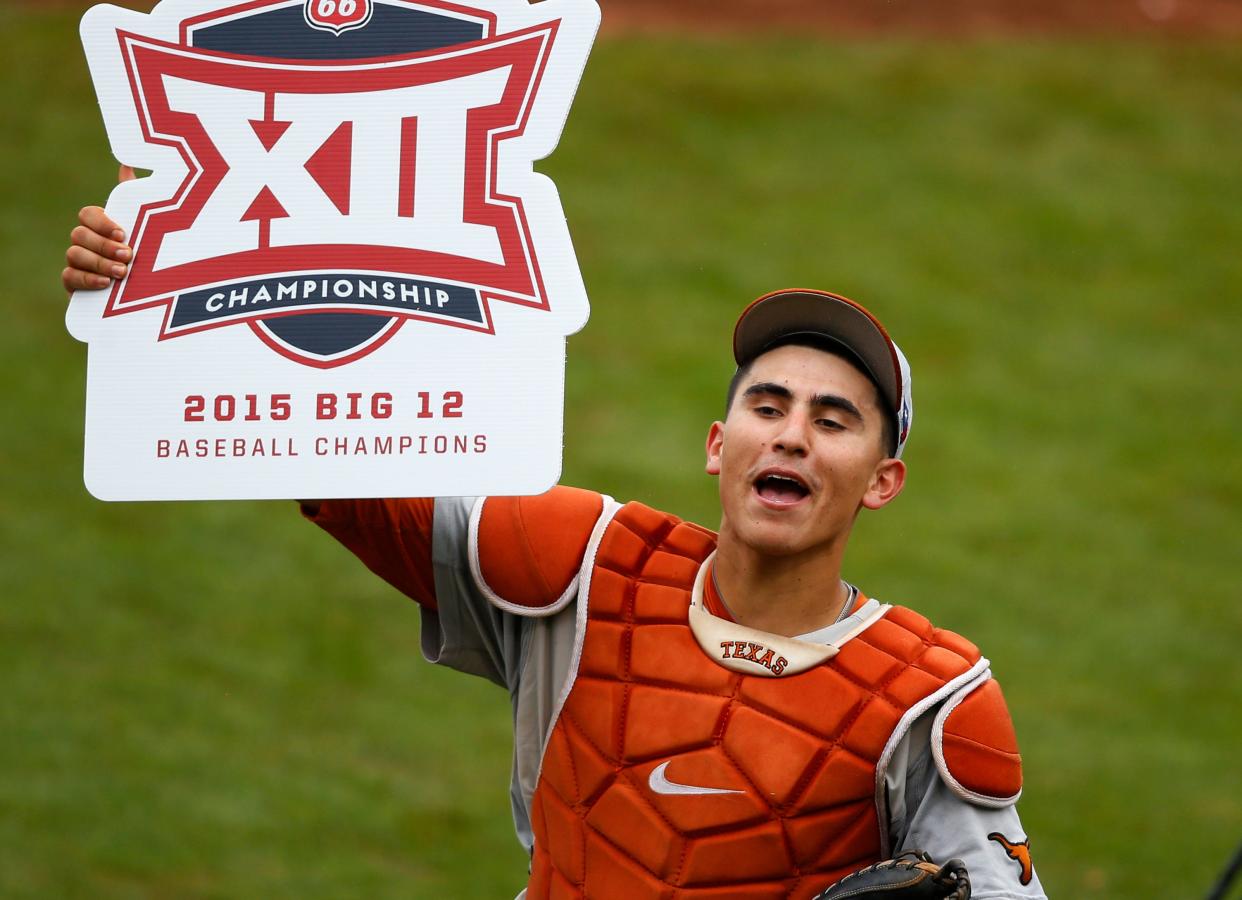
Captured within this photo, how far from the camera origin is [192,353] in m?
2.60

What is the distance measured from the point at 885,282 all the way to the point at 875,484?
862 cm

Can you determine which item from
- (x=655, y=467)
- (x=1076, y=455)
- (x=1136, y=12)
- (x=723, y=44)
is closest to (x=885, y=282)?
(x=1076, y=455)

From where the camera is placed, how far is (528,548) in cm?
285

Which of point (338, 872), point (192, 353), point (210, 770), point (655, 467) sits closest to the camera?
point (192, 353)

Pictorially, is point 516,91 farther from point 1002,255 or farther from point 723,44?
point 723,44

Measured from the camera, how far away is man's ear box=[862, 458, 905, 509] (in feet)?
9.56

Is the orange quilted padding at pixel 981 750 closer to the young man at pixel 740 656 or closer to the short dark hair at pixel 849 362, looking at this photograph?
the young man at pixel 740 656

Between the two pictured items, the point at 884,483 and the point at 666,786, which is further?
the point at 884,483

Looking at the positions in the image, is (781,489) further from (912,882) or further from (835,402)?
(912,882)

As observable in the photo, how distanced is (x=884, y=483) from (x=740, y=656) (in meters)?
0.43

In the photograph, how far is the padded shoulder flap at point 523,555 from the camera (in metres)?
2.85

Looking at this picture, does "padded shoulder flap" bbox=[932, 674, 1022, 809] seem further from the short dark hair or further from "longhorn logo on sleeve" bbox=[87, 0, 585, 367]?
"longhorn logo on sleeve" bbox=[87, 0, 585, 367]

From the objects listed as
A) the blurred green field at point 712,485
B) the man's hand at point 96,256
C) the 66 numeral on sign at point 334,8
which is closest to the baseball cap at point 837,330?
the 66 numeral on sign at point 334,8

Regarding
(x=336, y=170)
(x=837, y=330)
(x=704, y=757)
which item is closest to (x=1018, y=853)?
(x=704, y=757)
